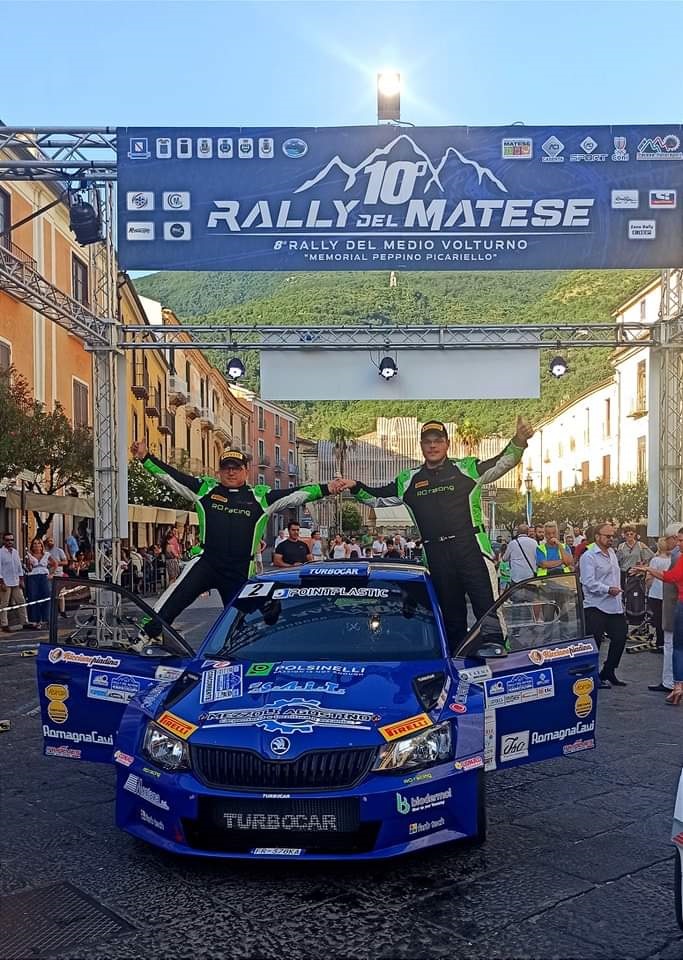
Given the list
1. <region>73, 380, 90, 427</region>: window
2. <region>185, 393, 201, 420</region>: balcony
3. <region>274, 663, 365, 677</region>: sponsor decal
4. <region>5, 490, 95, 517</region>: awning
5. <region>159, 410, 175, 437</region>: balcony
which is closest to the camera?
<region>274, 663, 365, 677</region>: sponsor decal

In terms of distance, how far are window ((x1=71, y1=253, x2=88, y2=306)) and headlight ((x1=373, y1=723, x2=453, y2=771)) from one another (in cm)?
2664

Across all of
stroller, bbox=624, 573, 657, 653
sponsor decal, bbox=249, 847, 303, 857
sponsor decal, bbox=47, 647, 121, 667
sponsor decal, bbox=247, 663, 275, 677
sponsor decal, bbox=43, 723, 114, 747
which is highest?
sponsor decal, bbox=247, 663, 275, 677

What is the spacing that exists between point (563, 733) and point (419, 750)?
4.77ft

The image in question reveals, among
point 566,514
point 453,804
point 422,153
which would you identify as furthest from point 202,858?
point 566,514

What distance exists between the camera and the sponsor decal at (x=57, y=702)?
223 inches

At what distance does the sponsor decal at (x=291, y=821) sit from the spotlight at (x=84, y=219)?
35.1 feet

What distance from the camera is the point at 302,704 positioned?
4559 millimetres

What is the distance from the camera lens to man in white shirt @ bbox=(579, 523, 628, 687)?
10625mm

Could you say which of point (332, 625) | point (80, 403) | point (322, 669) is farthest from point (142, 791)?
point (80, 403)

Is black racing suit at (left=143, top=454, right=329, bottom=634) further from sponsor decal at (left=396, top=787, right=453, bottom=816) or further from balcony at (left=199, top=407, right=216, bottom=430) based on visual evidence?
balcony at (left=199, top=407, right=216, bottom=430)

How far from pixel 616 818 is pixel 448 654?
133 centimetres

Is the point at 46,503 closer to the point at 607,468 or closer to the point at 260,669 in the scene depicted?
the point at 260,669

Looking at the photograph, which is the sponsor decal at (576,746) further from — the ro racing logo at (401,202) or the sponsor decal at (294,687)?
the ro racing logo at (401,202)

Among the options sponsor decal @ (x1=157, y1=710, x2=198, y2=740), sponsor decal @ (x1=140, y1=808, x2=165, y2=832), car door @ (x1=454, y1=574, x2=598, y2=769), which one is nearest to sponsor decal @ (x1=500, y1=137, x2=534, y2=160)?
car door @ (x1=454, y1=574, x2=598, y2=769)
